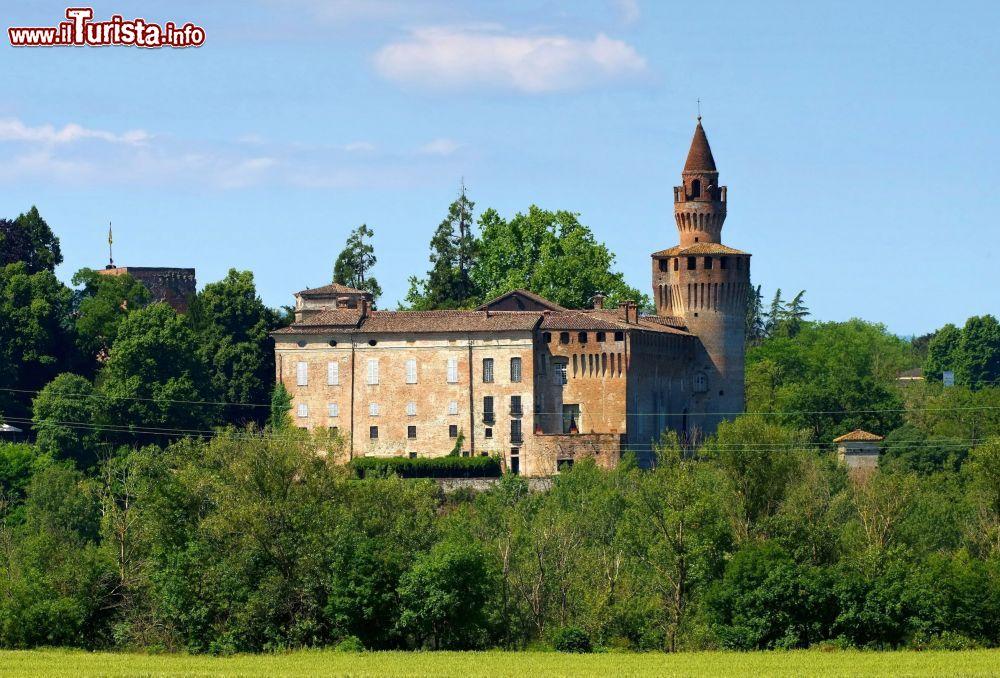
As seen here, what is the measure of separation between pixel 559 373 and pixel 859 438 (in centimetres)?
1188

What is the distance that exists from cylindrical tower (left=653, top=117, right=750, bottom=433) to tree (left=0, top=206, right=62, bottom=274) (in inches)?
1066

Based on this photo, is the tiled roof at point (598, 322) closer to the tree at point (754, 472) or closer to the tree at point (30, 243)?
the tree at point (754, 472)

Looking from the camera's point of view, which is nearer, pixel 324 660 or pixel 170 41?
pixel 324 660

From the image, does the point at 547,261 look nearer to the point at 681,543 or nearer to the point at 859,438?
the point at 859,438

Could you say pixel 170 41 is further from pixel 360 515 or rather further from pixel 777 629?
pixel 777 629

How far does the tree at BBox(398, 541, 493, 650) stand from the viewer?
164ft

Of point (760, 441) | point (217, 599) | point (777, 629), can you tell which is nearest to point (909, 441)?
point (760, 441)

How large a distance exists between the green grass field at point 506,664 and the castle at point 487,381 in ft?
89.6

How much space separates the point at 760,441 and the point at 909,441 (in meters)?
17.3

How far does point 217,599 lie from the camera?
50781 millimetres

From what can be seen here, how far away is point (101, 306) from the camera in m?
88.5

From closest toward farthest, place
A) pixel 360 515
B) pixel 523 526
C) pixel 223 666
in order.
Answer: pixel 223 666 < pixel 360 515 < pixel 523 526

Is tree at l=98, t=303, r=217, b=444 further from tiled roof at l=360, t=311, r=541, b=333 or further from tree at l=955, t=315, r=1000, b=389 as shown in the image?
tree at l=955, t=315, r=1000, b=389

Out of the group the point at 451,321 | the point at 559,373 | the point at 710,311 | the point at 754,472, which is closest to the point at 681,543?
the point at 754,472
